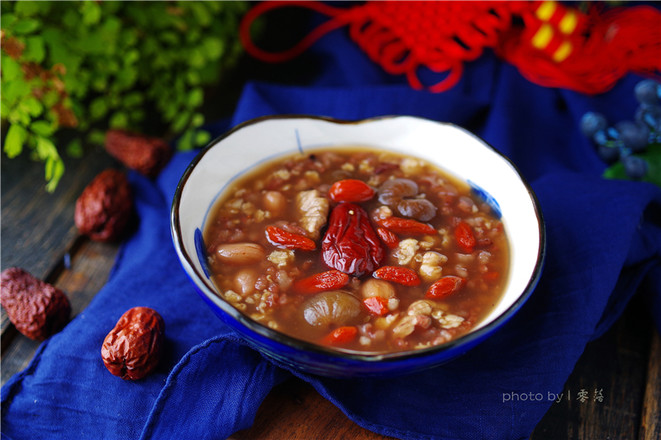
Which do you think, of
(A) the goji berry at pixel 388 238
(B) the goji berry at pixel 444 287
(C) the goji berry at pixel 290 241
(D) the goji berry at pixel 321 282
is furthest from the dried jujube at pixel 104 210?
(B) the goji berry at pixel 444 287

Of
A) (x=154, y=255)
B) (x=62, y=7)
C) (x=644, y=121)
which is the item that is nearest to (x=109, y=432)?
(x=154, y=255)

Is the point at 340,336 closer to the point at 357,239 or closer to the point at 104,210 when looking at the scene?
the point at 357,239

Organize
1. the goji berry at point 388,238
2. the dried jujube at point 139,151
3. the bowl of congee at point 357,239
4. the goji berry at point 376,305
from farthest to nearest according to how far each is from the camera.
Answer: the dried jujube at point 139,151
the goji berry at point 388,238
the goji berry at point 376,305
the bowl of congee at point 357,239

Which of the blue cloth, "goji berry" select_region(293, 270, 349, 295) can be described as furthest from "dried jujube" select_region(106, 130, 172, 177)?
"goji berry" select_region(293, 270, 349, 295)

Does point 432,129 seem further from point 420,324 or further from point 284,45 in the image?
point 284,45

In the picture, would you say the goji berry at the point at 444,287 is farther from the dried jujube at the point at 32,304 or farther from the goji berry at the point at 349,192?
the dried jujube at the point at 32,304
